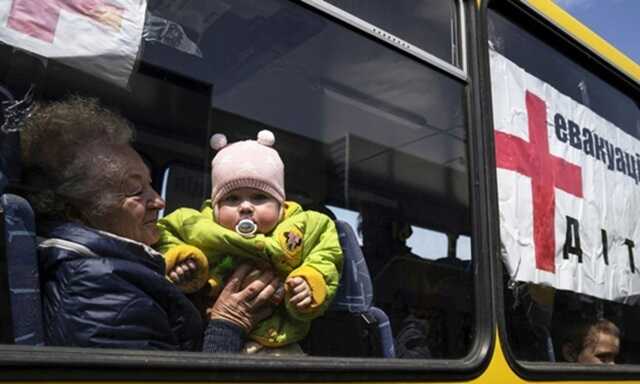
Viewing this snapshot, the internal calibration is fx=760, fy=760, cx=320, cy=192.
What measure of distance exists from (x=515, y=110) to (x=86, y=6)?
1.53 metres

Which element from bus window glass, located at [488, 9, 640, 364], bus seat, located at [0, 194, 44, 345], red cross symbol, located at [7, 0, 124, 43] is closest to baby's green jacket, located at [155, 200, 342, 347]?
bus seat, located at [0, 194, 44, 345]

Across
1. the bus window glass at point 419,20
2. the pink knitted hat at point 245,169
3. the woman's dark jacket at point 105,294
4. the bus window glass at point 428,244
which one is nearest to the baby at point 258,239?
the pink knitted hat at point 245,169

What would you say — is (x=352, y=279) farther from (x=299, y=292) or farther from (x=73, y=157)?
(x=73, y=157)

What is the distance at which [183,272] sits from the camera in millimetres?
1760

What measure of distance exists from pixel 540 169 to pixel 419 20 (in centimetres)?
71

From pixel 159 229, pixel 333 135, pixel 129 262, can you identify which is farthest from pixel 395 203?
pixel 129 262

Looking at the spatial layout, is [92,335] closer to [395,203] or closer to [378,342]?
[378,342]

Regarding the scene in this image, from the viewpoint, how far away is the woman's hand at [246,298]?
179cm

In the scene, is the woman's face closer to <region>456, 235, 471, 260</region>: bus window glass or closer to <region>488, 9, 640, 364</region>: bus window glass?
<region>456, 235, 471, 260</region>: bus window glass

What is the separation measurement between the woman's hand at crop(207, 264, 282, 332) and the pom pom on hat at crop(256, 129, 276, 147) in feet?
1.20

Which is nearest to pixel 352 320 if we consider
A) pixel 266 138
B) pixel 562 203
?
pixel 266 138

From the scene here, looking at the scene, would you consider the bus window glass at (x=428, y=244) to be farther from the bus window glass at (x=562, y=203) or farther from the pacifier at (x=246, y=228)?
the pacifier at (x=246, y=228)

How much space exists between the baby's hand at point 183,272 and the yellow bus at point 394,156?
0.67 feet

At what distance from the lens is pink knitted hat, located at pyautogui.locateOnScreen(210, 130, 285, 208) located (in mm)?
1947
